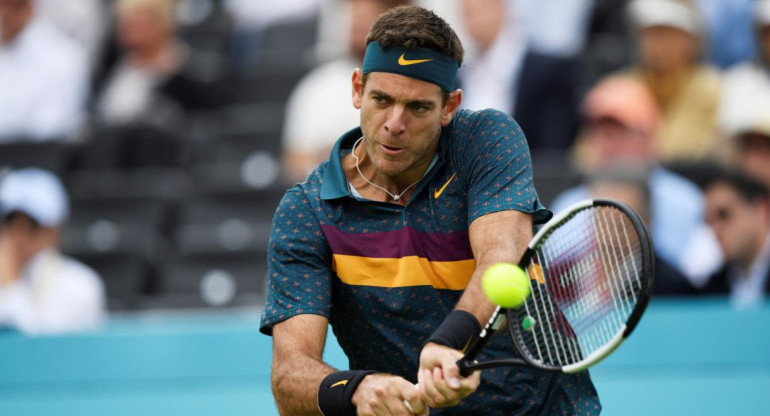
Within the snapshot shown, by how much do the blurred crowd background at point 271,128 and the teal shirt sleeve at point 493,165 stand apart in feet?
9.12

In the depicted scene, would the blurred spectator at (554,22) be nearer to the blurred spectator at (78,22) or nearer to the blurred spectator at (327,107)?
the blurred spectator at (327,107)

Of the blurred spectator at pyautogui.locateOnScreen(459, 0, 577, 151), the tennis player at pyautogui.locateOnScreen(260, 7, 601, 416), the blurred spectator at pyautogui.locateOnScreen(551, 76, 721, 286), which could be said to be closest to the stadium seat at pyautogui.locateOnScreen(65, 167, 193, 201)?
the blurred spectator at pyautogui.locateOnScreen(459, 0, 577, 151)

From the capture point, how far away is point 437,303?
144 inches

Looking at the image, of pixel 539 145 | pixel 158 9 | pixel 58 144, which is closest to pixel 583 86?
pixel 539 145

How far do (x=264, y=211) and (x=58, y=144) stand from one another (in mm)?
1821

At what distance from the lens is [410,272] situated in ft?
12.0

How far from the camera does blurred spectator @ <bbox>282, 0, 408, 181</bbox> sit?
748 cm

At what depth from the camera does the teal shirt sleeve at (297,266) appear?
3676mm

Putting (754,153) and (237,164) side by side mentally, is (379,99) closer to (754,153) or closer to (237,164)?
(754,153)

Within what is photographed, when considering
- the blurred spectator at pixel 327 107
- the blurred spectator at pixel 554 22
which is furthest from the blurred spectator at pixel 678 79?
the blurred spectator at pixel 327 107

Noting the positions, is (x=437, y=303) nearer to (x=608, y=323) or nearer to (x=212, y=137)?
(x=608, y=323)

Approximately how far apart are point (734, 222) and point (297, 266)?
348 centimetres

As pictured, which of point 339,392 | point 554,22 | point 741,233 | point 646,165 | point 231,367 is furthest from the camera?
point 554,22

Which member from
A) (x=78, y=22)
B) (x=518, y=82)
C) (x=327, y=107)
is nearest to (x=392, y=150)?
(x=327, y=107)
